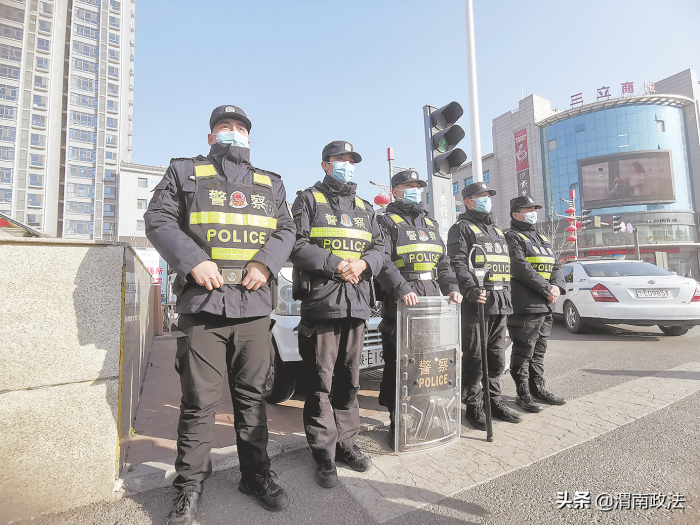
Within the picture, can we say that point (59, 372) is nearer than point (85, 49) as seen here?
Yes

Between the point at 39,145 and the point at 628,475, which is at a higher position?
the point at 39,145

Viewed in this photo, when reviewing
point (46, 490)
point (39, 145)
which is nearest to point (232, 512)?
point (46, 490)

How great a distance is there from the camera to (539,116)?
47094 mm

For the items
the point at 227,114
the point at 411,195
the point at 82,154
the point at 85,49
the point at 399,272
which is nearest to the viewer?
the point at 227,114

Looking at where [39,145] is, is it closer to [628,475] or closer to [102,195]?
[102,195]

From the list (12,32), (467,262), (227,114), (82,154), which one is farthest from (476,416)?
(82,154)

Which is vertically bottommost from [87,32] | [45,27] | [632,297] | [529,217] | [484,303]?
[632,297]

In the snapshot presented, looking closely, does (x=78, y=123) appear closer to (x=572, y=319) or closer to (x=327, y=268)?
(x=572, y=319)

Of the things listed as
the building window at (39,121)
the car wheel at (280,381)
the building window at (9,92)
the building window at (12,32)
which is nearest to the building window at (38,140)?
the building window at (39,121)

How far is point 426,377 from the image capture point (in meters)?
2.80

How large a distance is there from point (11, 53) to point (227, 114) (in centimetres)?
5435

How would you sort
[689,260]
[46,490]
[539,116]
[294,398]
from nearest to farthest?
[46,490], [294,398], [689,260], [539,116]

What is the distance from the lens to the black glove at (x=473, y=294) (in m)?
3.24

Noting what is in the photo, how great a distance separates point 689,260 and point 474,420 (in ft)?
166
